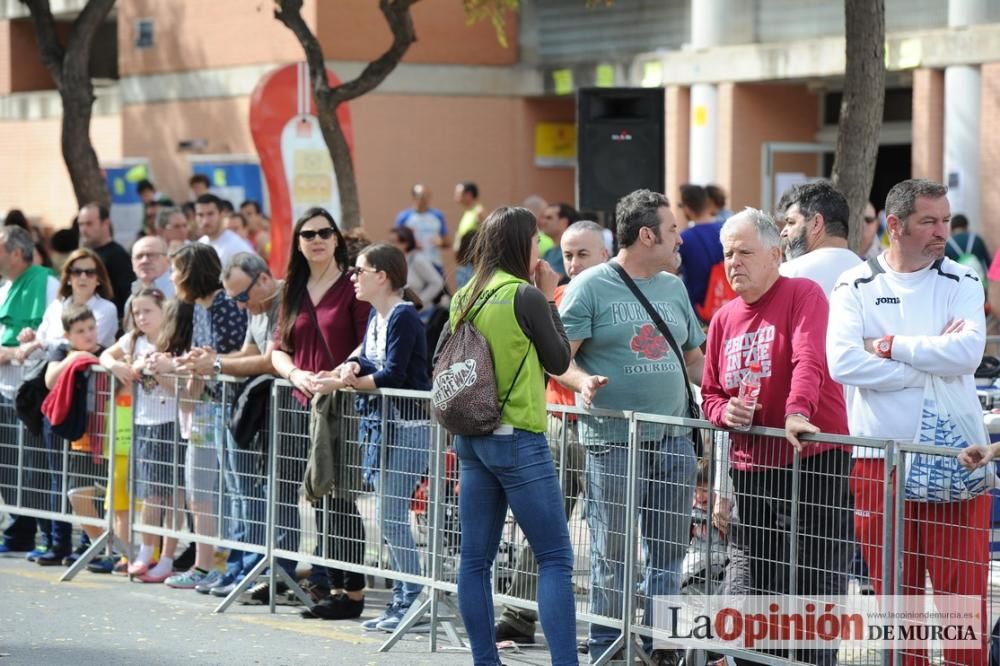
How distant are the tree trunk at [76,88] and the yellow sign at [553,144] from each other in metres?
9.36

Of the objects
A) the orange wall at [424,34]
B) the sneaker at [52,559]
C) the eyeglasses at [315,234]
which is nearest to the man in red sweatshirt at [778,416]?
the eyeglasses at [315,234]

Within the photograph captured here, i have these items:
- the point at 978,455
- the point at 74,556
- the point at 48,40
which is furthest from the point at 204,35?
the point at 978,455

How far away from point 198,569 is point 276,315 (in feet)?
5.46

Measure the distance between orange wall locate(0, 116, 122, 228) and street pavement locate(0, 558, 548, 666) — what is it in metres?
19.4

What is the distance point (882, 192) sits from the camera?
74.3ft

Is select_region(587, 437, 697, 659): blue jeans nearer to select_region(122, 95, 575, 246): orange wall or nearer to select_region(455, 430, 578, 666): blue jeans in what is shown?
select_region(455, 430, 578, 666): blue jeans

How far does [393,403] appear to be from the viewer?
8.60m

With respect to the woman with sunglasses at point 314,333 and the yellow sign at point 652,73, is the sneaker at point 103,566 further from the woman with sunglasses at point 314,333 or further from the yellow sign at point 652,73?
the yellow sign at point 652,73

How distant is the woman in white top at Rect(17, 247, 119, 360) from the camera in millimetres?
11211

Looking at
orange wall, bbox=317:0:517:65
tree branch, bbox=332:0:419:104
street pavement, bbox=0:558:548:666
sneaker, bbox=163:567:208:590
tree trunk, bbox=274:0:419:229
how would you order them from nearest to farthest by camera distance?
street pavement, bbox=0:558:548:666 → sneaker, bbox=163:567:208:590 → tree trunk, bbox=274:0:419:229 → tree branch, bbox=332:0:419:104 → orange wall, bbox=317:0:517:65

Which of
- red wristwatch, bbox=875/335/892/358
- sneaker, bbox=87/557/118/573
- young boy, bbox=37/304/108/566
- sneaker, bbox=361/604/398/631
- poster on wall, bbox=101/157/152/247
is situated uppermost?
poster on wall, bbox=101/157/152/247

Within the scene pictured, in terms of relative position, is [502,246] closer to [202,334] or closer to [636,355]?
[636,355]

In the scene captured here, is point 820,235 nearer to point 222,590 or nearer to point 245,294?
point 245,294

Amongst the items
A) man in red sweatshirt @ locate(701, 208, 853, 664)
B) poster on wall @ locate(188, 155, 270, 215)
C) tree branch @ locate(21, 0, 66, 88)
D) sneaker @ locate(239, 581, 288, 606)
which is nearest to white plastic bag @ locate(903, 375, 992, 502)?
man in red sweatshirt @ locate(701, 208, 853, 664)
